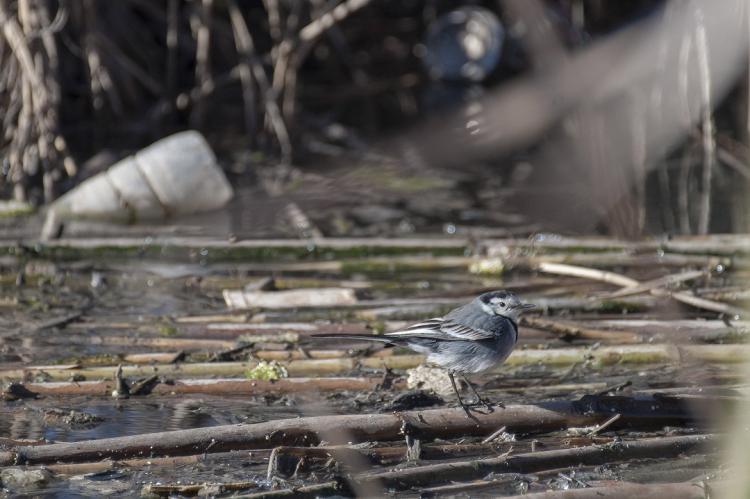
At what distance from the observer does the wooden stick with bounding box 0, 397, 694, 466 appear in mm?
3771

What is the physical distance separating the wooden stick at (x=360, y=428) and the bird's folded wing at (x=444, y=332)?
0.41 metres

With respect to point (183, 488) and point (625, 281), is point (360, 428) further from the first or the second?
point (625, 281)

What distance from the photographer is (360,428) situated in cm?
400

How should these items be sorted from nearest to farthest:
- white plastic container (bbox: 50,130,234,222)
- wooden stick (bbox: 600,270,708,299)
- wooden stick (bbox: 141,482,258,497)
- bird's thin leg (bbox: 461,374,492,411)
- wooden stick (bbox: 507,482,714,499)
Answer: wooden stick (bbox: 507,482,714,499) → wooden stick (bbox: 141,482,258,497) → bird's thin leg (bbox: 461,374,492,411) → wooden stick (bbox: 600,270,708,299) → white plastic container (bbox: 50,130,234,222)

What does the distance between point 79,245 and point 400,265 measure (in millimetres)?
2036

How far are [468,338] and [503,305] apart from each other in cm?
30

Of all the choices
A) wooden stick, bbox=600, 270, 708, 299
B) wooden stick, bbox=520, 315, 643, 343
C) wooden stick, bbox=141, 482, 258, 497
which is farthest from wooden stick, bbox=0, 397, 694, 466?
wooden stick, bbox=600, 270, 708, 299

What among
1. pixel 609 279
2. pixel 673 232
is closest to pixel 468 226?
pixel 673 232

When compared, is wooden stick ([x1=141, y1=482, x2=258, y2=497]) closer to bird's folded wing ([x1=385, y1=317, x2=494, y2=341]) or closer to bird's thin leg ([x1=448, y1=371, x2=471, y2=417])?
bird's thin leg ([x1=448, y1=371, x2=471, y2=417])

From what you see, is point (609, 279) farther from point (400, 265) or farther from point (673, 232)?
point (673, 232)

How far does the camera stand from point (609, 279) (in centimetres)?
609

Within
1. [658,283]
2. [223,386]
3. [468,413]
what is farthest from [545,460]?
[658,283]

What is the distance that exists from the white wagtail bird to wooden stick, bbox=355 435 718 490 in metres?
0.64

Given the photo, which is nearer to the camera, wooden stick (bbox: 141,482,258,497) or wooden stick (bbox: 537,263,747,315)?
wooden stick (bbox: 141,482,258,497)
